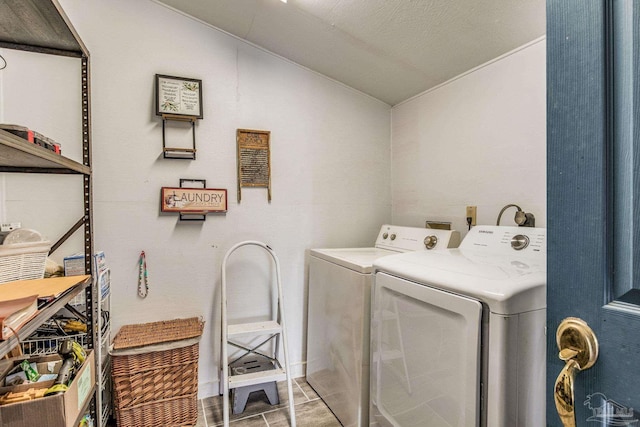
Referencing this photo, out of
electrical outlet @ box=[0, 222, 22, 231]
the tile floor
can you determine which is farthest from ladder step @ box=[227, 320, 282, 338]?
electrical outlet @ box=[0, 222, 22, 231]

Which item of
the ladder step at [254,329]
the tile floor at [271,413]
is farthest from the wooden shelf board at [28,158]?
the tile floor at [271,413]

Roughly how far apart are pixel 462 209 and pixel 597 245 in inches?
60.3

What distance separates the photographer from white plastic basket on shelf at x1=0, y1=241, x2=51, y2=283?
110 cm

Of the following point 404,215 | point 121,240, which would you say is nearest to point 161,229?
point 121,240

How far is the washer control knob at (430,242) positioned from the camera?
1.93 m

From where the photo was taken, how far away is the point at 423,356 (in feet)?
3.77

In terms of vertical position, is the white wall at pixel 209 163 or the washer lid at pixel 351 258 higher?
the white wall at pixel 209 163

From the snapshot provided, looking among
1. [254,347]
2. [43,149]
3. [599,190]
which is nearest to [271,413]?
[254,347]

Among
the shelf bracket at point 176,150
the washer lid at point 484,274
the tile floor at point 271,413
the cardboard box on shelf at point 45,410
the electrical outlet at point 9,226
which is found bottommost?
the tile floor at point 271,413

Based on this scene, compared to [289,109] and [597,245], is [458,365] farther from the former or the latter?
[289,109]

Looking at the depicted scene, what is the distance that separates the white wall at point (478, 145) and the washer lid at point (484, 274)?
0.44 m

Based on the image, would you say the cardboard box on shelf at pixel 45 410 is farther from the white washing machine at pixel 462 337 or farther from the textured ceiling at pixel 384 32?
the textured ceiling at pixel 384 32

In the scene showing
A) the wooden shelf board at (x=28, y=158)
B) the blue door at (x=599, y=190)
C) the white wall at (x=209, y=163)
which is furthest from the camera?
the white wall at (x=209, y=163)

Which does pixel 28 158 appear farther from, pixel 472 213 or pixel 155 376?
pixel 472 213
